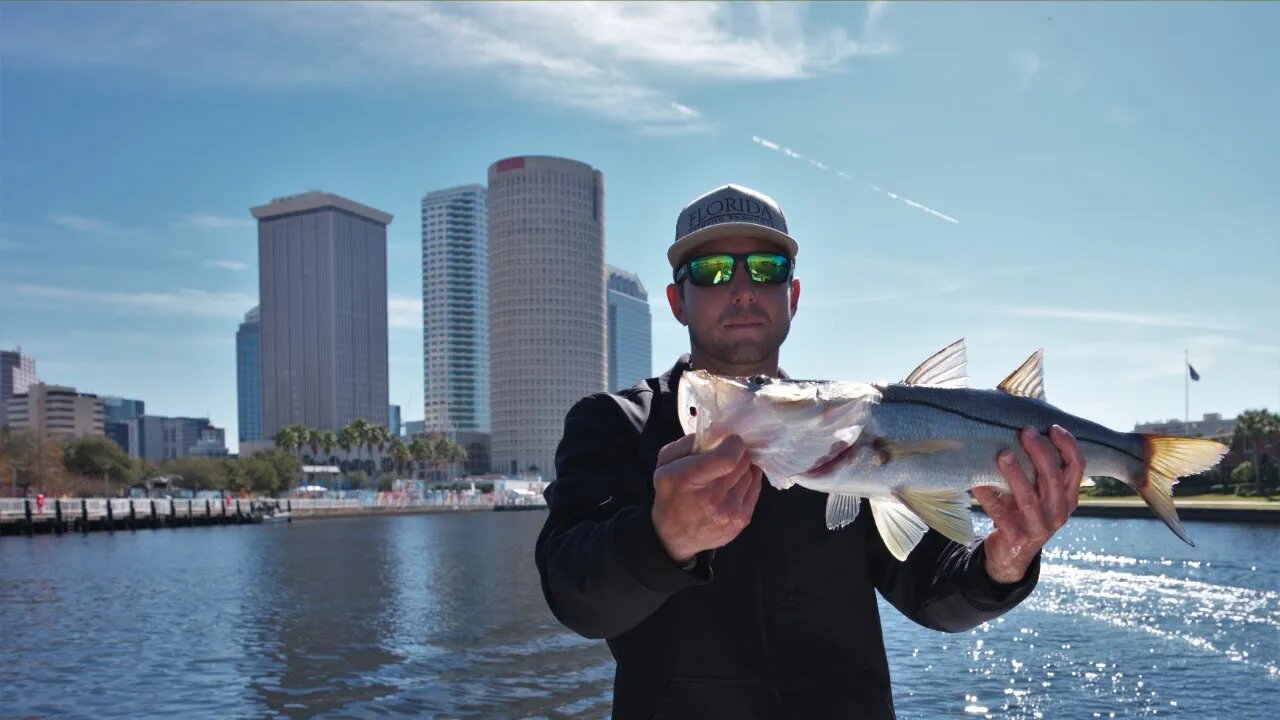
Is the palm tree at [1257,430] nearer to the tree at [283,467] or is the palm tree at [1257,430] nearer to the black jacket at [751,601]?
the black jacket at [751,601]

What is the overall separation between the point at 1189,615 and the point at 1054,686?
37.7ft

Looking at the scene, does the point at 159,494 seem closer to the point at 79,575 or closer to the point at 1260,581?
the point at 79,575

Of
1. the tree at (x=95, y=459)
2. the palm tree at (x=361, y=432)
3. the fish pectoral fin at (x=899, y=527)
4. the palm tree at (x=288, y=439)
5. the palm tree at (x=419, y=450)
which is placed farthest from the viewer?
the palm tree at (x=419, y=450)

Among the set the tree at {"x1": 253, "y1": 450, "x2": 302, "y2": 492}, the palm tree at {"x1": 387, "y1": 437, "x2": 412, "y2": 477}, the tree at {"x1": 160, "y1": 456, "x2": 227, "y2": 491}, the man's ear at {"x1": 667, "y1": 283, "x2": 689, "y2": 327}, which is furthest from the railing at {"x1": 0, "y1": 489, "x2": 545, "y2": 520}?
the man's ear at {"x1": 667, "y1": 283, "x2": 689, "y2": 327}

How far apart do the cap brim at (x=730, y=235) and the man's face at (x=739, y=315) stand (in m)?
0.04

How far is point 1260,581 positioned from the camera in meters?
34.2

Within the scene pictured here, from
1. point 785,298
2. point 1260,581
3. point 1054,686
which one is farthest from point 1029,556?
point 1260,581

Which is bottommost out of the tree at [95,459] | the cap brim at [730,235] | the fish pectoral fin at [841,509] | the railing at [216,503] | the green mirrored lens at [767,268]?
the railing at [216,503]

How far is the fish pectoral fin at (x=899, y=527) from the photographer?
10.2ft

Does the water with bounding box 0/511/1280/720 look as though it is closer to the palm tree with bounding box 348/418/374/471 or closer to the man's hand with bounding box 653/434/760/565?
the man's hand with bounding box 653/434/760/565

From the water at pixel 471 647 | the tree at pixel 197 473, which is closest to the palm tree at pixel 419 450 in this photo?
the tree at pixel 197 473

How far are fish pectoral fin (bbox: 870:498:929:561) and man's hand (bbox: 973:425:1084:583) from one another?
24cm

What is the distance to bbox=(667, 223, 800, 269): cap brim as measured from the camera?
3.71 meters

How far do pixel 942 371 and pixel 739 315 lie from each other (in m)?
0.86
